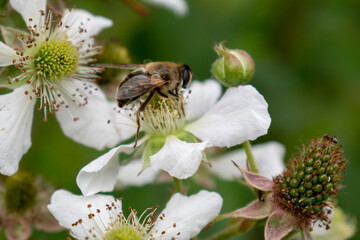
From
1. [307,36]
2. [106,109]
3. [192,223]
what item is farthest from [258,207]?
[307,36]

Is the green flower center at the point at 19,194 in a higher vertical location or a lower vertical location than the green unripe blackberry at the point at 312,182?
lower

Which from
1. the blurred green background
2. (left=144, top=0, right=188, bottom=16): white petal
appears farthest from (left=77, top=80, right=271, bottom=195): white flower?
the blurred green background

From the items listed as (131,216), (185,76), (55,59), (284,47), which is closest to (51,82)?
(55,59)

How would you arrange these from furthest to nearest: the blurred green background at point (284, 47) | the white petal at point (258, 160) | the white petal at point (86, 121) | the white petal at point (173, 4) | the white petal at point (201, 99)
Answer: the blurred green background at point (284, 47) → the white petal at point (173, 4) → the white petal at point (258, 160) → the white petal at point (201, 99) → the white petal at point (86, 121)

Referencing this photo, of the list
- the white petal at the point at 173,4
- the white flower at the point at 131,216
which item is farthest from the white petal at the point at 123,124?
the white petal at the point at 173,4

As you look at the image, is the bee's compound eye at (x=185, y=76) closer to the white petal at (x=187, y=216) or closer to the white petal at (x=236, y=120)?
the white petal at (x=236, y=120)

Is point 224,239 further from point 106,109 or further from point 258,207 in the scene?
point 106,109
